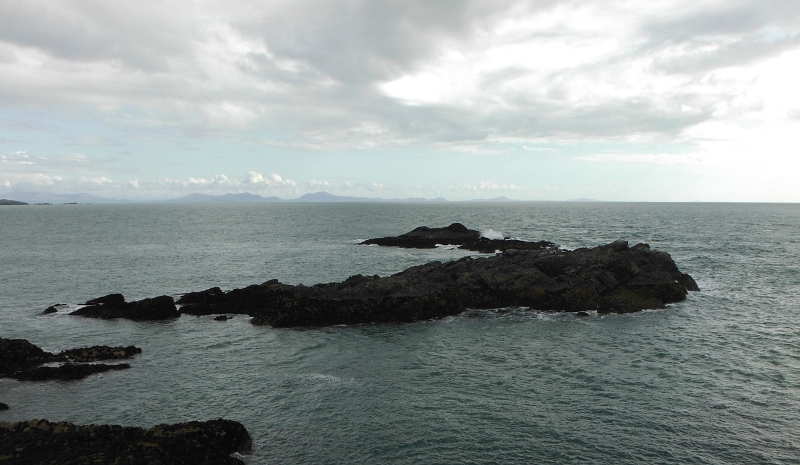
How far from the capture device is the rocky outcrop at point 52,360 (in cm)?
2658

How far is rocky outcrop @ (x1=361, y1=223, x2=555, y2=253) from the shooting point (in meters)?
79.1

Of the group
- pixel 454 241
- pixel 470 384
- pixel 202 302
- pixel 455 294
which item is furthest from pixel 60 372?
pixel 454 241

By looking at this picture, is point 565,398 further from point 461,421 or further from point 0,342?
point 0,342

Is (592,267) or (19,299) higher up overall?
(592,267)

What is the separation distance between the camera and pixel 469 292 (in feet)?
143

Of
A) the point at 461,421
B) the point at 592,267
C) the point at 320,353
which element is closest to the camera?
the point at 461,421

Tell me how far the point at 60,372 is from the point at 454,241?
70.3m

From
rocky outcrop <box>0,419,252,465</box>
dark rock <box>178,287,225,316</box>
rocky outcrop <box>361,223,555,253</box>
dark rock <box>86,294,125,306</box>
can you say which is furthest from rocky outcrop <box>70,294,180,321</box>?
rocky outcrop <box>361,223,555,253</box>

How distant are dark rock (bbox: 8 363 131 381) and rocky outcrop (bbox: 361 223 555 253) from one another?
194 feet

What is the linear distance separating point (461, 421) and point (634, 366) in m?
12.9

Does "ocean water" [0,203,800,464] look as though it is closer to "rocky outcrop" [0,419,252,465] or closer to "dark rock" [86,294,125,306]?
"rocky outcrop" [0,419,252,465]

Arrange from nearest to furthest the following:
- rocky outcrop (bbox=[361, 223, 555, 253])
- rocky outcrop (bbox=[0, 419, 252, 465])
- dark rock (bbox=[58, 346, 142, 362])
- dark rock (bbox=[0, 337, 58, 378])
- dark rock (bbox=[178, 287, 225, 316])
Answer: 1. rocky outcrop (bbox=[0, 419, 252, 465])
2. dark rock (bbox=[0, 337, 58, 378])
3. dark rock (bbox=[58, 346, 142, 362])
4. dark rock (bbox=[178, 287, 225, 316])
5. rocky outcrop (bbox=[361, 223, 555, 253])

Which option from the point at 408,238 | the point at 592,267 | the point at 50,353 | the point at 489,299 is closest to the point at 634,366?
the point at 489,299

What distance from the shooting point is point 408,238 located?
3627 inches
